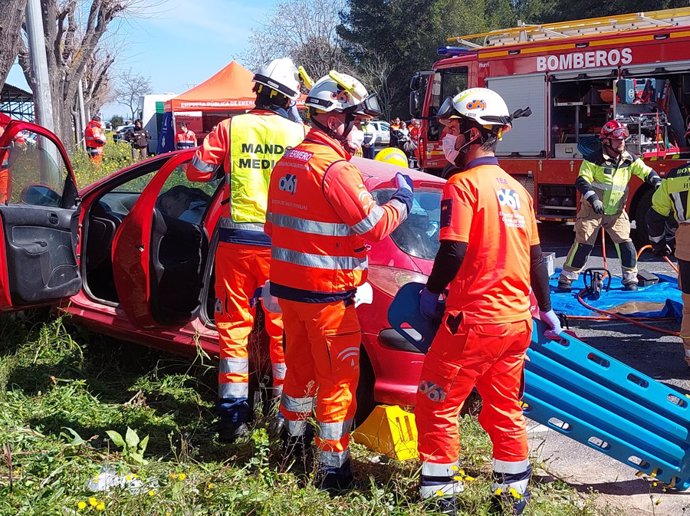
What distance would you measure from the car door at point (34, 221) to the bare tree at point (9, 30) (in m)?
0.80

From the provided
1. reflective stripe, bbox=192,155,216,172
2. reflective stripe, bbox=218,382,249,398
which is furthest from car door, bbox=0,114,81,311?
reflective stripe, bbox=218,382,249,398

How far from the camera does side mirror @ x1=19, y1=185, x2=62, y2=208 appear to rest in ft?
16.3

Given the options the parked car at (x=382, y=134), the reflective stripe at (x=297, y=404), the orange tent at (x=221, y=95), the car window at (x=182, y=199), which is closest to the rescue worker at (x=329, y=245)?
the reflective stripe at (x=297, y=404)

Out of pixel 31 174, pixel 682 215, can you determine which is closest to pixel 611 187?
pixel 682 215

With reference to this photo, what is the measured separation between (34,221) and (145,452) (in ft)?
5.58

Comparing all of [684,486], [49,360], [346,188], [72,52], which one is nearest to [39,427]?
[49,360]

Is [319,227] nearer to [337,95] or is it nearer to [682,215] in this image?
[337,95]

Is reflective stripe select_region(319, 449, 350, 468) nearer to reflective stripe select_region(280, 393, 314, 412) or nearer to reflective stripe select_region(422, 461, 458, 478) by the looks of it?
reflective stripe select_region(280, 393, 314, 412)

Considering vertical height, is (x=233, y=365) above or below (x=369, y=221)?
below

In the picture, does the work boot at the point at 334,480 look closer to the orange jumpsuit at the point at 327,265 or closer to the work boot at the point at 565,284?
the orange jumpsuit at the point at 327,265

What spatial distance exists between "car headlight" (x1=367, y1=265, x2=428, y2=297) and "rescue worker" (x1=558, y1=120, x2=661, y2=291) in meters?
4.65

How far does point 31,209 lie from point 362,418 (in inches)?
94.2

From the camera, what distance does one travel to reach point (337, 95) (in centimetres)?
352

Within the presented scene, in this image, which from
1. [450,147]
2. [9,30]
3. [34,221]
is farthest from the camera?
[9,30]
